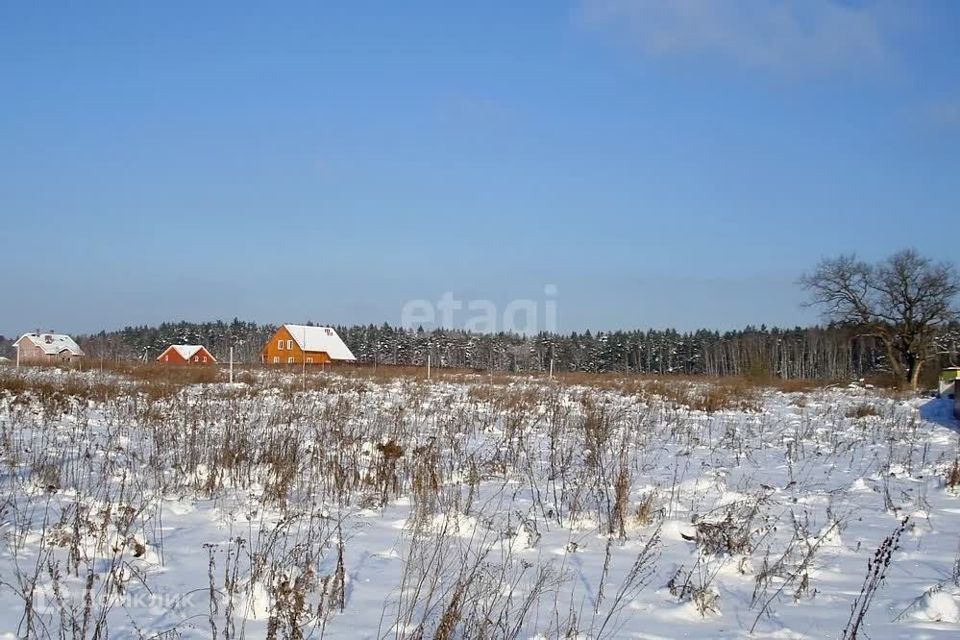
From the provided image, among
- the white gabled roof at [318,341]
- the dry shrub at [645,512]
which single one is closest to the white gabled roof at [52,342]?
the white gabled roof at [318,341]

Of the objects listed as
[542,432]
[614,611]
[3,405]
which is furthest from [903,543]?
[3,405]

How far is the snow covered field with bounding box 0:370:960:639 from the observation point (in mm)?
2980

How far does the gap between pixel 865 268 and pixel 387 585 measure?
1636 inches

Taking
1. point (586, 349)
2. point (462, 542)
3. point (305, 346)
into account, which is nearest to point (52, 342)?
point (305, 346)

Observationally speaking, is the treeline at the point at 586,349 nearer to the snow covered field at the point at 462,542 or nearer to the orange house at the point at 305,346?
the orange house at the point at 305,346

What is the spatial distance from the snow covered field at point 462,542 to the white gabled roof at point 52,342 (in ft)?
231

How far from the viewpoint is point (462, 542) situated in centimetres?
424

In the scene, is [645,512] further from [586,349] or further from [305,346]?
[586,349]

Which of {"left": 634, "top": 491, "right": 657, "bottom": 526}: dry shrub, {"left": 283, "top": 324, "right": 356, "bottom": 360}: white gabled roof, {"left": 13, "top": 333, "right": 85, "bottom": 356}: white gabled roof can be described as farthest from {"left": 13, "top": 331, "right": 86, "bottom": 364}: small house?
{"left": 634, "top": 491, "right": 657, "bottom": 526}: dry shrub

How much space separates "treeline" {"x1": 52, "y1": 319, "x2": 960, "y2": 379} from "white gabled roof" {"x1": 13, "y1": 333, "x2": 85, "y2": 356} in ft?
7.92

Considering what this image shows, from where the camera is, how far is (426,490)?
4.91 meters

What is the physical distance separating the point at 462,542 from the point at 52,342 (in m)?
79.3

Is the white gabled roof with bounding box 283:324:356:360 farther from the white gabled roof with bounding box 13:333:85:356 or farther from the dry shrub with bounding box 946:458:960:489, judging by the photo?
the dry shrub with bounding box 946:458:960:489

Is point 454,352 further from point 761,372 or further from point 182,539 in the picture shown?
point 182,539
